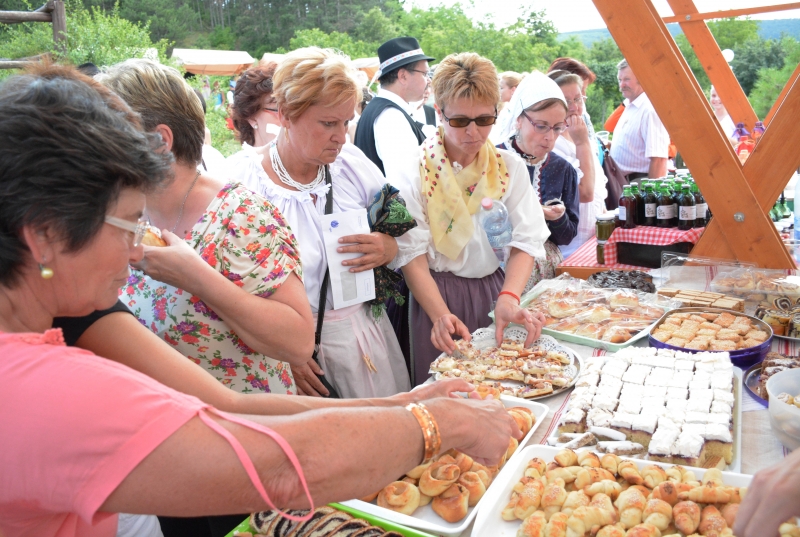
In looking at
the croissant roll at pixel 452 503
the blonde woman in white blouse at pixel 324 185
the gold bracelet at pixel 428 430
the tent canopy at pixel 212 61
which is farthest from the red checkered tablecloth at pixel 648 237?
the tent canopy at pixel 212 61

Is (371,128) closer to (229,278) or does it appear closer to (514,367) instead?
(514,367)

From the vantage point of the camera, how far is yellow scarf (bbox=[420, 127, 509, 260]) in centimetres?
290

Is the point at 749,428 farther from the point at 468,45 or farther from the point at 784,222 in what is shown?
the point at 468,45

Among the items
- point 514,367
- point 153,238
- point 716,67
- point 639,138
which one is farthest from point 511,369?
point 716,67

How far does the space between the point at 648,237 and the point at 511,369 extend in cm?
172

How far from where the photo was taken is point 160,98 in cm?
184

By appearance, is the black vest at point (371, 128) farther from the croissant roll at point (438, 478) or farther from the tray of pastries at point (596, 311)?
the croissant roll at point (438, 478)

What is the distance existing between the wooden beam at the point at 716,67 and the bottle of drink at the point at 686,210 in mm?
3052

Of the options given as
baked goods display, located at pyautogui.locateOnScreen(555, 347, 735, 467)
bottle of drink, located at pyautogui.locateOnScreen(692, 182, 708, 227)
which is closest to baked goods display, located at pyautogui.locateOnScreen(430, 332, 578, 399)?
baked goods display, located at pyautogui.locateOnScreen(555, 347, 735, 467)

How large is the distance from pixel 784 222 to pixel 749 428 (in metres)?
3.46

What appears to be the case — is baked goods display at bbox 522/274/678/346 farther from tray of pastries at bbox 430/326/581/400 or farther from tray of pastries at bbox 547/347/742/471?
tray of pastries at bbox 547/347/742/471

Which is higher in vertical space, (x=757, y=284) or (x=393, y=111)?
(x=393, y=111)

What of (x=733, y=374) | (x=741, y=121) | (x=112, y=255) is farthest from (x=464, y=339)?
(x=741, y=121)

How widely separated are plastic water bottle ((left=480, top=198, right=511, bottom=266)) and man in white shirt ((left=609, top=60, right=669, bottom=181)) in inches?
143
